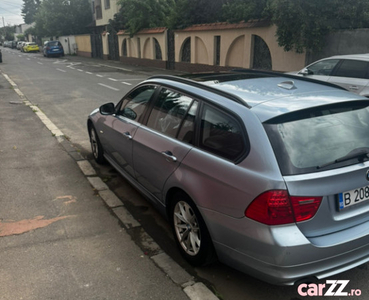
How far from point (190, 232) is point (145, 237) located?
77cm

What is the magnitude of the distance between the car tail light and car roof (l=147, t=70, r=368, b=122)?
598 millimetres

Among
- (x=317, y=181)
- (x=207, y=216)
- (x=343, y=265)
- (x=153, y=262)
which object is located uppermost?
(x=317, y=181)

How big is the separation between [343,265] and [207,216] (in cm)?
105

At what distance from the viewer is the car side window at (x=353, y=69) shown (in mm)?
8805

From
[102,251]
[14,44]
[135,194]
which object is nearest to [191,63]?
[135,194]

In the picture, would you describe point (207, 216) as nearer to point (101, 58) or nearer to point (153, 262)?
point (153, 262)

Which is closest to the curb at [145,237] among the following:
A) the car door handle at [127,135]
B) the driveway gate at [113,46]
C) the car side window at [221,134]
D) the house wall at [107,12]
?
the car door handle at [127,135]

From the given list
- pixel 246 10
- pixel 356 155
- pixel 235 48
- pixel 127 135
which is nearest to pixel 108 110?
pixel 127 135

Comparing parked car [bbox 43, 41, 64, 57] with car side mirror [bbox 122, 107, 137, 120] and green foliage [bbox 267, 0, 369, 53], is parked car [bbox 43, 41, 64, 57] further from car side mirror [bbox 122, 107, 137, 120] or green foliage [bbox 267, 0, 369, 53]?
car side mirror [bbox 122, 107, 137, 120]

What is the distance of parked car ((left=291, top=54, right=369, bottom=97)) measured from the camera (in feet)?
28.7

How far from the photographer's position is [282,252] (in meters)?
2.36

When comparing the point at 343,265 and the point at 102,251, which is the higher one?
the point at 343,265

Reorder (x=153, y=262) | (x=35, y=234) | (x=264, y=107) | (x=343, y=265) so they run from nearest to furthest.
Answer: (x=343, y=265)
(x=264, y=107)
(x=153, y=262)
(x=35, y=234)

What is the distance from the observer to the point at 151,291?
9.52 feet
